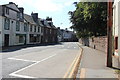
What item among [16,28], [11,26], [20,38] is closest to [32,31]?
[20,38]

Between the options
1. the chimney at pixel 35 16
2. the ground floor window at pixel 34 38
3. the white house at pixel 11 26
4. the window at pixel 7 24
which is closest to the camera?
the white house at pixel 11 26

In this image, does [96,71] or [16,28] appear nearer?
[96,71]

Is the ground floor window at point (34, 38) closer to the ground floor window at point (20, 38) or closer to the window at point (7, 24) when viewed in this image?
the ground floor window at point (20, 38)

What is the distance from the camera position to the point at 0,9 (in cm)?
3838

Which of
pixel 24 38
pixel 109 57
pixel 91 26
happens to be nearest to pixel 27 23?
pixel 24 38

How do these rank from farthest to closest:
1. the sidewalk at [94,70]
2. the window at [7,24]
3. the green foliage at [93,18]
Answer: the window at [7,24] < the green foliage at [93,18] < the sidewalk at [94,70]

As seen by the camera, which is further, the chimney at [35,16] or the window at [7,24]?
the chimney at [35,16]

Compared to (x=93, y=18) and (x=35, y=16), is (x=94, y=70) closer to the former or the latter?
(x=93, y=18)

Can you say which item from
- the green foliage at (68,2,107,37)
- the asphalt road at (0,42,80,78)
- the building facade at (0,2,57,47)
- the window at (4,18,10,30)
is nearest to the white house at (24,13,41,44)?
the building facade at (0,2,57,47)

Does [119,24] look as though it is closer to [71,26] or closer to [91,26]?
[91,26]

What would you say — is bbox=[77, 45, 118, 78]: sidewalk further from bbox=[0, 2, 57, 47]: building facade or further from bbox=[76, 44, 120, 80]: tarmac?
bbox=[0, 2, 57, 47]: building facade

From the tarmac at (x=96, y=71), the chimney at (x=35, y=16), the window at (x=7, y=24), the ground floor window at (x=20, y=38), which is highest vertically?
the chimney at (x=35, y=16)

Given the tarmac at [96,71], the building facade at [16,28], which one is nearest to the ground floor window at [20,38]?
the building facade at [16,28]

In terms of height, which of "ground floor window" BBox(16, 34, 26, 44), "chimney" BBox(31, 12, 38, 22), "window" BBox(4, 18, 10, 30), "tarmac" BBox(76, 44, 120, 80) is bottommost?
"tarmac" BBox(76, 44, 120, 80)
